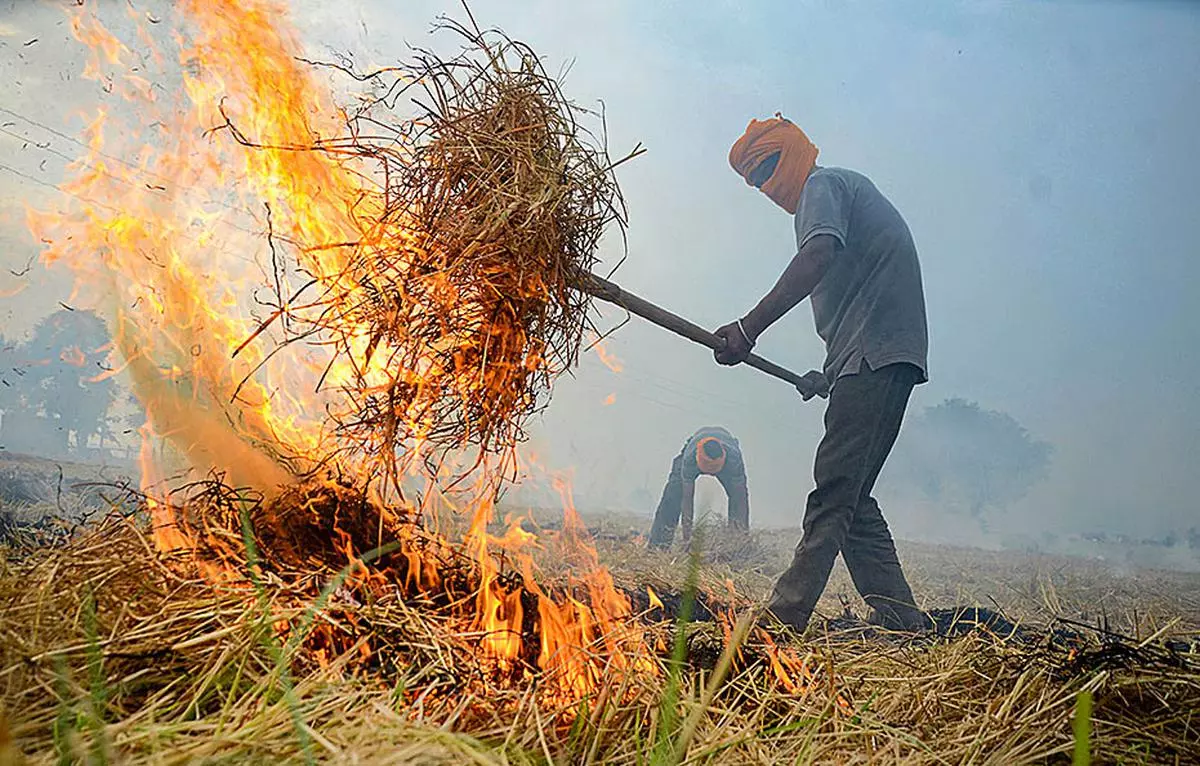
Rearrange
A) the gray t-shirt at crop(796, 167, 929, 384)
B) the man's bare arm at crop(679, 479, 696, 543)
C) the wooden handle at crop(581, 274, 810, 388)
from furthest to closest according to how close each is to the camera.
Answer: the man's bare arm at crop(679, 479, 696, 543) < the gray t-shirt at crop(796, 167, 929, 384) < the wooden handle at crop(581, 274, 810, 388)

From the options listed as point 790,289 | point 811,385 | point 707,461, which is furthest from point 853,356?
point 707,461

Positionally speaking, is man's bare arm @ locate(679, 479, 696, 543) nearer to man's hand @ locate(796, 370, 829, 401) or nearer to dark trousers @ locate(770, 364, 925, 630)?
man's hand @ locate(796, 370, 829, 401)

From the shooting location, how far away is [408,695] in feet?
4.28

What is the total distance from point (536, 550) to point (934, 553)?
18.9 feet

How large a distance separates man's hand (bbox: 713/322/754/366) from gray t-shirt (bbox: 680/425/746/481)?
129 inches

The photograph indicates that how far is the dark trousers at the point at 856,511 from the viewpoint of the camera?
2.62m

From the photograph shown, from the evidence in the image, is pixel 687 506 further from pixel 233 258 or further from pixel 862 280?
pixel 233 258

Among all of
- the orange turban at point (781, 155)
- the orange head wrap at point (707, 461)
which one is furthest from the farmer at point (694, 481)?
the orange turban at point (781, 155)

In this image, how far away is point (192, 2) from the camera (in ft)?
7.42

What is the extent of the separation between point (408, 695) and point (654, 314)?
5.66 ft

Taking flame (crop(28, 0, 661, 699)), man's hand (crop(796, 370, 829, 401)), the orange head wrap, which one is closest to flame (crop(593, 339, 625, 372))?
flame (crop(28, 0, 661, 699))

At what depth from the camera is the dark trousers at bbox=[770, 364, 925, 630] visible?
2619 mm

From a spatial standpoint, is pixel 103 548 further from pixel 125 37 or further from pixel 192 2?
pixel 125 37

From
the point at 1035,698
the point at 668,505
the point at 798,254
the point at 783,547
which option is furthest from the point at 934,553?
the point at 1035,698
